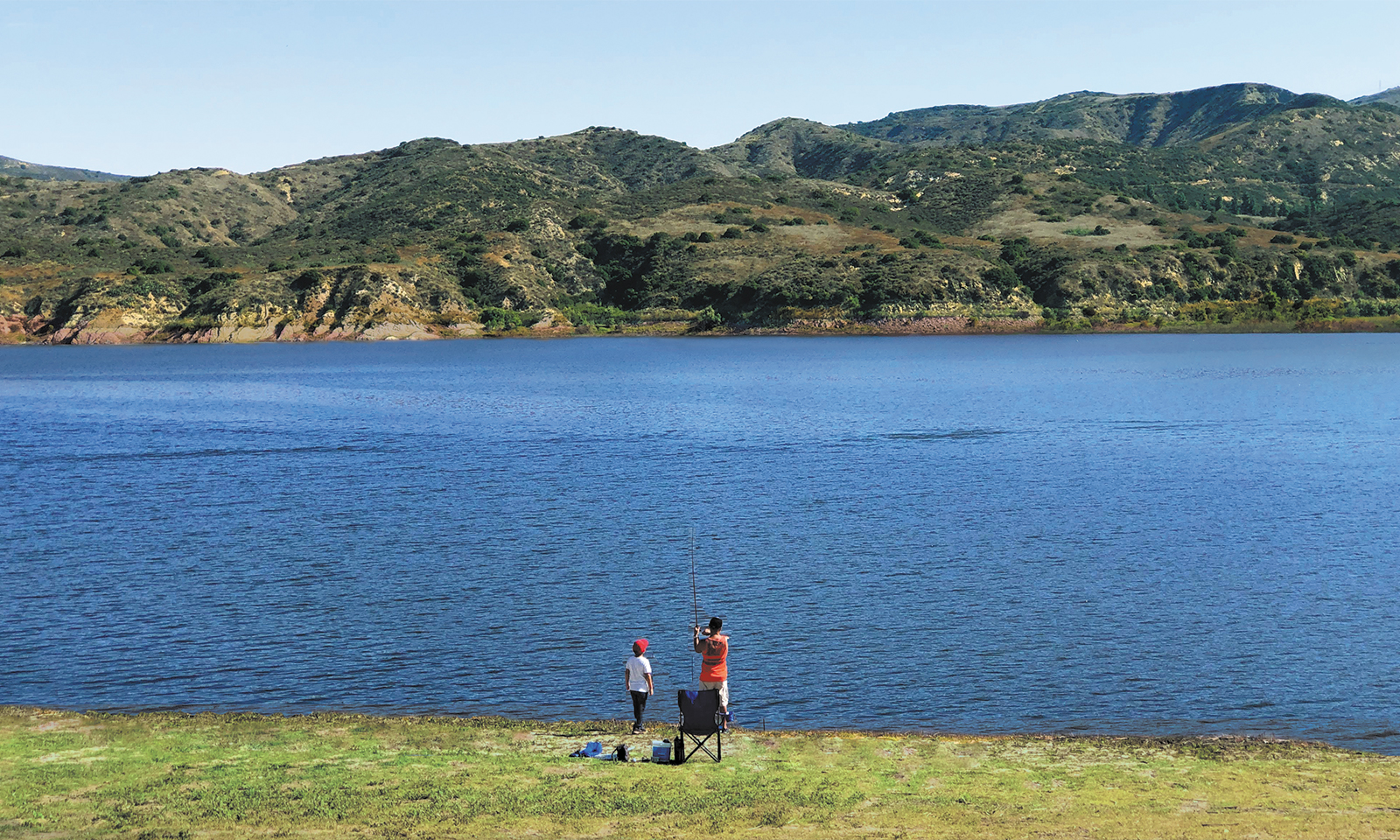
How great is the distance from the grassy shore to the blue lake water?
6.63ft

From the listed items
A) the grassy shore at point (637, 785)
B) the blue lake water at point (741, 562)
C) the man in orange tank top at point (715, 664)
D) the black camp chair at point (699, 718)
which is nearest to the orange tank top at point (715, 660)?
the man in orange tank top at point (715, 664)

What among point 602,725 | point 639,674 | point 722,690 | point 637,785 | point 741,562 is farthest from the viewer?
point 741,562

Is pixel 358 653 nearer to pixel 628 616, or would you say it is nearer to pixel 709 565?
pixel 628 616

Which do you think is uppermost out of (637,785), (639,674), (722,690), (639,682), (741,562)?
(722,690)

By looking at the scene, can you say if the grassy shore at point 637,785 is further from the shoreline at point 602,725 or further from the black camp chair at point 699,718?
the black camp chair at point 699,718

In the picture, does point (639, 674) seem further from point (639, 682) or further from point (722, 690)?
point (722, 690)

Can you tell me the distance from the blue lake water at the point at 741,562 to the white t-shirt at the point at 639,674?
210 cm

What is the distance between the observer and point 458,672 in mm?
25453

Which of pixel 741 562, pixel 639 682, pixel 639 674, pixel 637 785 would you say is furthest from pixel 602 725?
pixel 741 562

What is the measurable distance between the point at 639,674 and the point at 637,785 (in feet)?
11.1

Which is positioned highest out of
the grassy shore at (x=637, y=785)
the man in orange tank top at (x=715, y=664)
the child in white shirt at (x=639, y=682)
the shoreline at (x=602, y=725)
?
the man in orange tank top at (x=715, y=664)

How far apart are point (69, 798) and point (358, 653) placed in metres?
9.99

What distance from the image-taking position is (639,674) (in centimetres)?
2083

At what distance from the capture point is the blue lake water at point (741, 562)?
24266 millimetres
